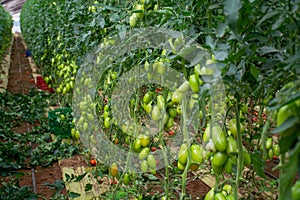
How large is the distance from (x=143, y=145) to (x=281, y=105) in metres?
0.98

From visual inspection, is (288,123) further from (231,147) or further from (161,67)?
(161,67)

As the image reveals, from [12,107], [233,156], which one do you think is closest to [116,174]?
[233,156]

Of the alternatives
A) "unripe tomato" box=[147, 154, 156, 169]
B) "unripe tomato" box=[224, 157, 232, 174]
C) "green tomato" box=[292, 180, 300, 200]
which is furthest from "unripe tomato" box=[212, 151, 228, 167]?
"unripe tomato" box=[147, 154, 156, 169]

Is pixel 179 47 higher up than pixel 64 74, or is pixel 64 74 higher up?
pixel 179 47

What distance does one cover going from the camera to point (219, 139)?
0.96 meters

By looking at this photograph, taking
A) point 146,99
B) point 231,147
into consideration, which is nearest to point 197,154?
point 231,147

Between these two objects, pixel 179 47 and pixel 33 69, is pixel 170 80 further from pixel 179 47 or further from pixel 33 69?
pixel 33 69

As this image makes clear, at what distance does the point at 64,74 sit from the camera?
127 inches

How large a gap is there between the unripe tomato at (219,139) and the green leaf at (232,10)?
35 cm

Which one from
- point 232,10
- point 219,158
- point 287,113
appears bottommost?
point 219,158

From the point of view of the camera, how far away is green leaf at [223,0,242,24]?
71cm

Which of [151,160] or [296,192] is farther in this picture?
[151,160]

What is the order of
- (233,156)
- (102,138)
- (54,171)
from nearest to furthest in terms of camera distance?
(233,156) → (102,138) → (54,171)

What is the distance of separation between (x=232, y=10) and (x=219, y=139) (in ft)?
1.16
